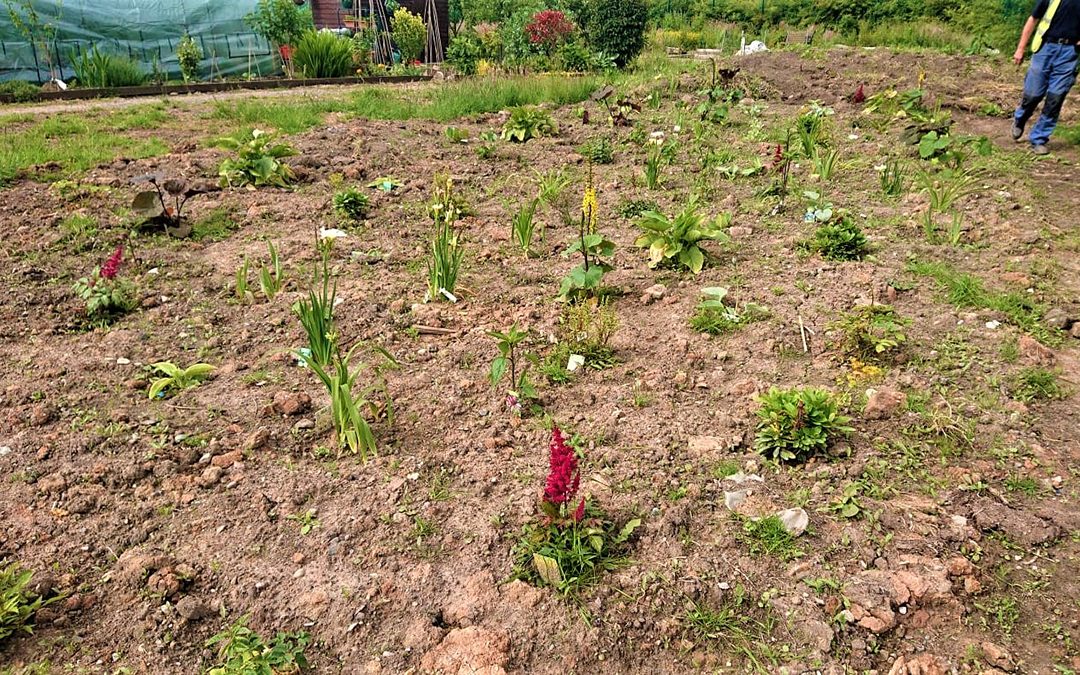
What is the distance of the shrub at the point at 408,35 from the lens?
54.3 ft

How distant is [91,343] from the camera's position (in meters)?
3.91

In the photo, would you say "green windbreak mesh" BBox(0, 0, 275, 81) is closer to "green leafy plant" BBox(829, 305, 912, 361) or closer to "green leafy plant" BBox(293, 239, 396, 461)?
"green leafy plant" BBox(293, 239, 396, 461)

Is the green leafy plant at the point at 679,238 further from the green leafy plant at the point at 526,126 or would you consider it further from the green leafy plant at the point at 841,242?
the green leafy plant at the point at 526,126

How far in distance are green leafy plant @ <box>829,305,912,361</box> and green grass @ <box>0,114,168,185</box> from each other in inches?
253

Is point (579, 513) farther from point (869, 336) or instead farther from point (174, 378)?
point (174, 378)

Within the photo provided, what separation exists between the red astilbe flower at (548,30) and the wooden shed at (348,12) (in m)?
7.30

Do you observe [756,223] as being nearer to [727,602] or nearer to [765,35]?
[727,602]

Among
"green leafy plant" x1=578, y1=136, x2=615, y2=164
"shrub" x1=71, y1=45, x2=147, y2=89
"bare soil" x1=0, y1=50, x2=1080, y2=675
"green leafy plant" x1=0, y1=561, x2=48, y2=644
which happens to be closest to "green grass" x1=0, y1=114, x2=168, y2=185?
"bare soil" x1=0, y1=50, x2=1080, y2=675

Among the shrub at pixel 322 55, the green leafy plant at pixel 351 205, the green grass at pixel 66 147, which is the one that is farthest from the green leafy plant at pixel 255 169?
the shrub at pixel 322 55

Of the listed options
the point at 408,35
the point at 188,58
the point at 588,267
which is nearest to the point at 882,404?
the point at 588,267

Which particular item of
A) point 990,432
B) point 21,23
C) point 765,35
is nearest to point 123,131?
point 21,23

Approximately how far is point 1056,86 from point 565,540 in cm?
692

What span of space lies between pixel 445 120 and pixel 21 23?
30.3ft

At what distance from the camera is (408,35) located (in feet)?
54.3
